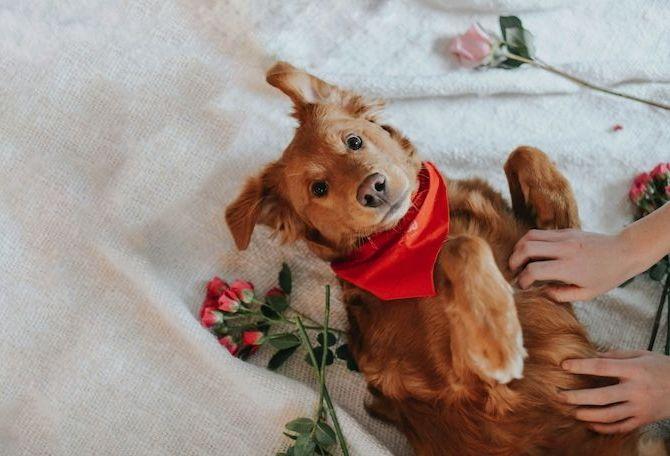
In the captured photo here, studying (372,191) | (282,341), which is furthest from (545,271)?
(282,341)

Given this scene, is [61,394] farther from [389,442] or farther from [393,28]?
[393,28]

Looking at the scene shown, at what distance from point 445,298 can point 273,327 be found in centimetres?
95

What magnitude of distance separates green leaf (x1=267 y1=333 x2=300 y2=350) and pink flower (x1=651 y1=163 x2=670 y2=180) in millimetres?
1588

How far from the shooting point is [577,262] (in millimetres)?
2207

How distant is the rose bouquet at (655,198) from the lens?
256 cm

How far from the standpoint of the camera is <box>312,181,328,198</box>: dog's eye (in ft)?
7.55

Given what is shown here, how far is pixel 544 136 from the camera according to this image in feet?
9.57

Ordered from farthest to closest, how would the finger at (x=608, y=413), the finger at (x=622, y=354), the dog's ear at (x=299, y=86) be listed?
the dog's ear at (x=299, y=86) → the finger at (x=622, y=354) → the finger at (x=608, y=413)

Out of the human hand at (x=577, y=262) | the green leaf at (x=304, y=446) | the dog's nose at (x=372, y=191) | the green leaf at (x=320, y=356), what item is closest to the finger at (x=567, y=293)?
the human hand at (x=577, y=262)

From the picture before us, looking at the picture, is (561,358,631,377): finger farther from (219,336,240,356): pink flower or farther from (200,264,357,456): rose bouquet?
(219,336,240,356): pink flower

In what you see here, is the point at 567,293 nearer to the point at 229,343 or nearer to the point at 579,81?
the point at 579,81

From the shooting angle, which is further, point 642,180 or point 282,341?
point 642,180

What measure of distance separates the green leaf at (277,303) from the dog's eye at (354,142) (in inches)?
28.4

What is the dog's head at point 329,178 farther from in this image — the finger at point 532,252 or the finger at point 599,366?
the finger at point 599,366
